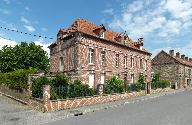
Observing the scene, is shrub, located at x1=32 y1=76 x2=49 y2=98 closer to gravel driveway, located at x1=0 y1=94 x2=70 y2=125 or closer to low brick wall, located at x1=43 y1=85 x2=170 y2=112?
gravel driveway, located at x1=0 y1=94 x2=70 y2=125

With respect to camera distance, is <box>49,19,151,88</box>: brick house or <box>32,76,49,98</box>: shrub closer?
<box>32,76,49,98</box>: shrub

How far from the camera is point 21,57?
1818 inches

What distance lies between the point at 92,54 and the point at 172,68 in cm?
3243

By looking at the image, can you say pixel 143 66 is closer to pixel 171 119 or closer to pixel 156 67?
pixel 156 67

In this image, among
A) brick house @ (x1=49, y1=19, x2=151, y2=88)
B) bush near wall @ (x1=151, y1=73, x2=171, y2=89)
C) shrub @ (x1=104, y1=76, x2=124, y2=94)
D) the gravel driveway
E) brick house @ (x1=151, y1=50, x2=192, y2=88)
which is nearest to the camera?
the gravel driveway

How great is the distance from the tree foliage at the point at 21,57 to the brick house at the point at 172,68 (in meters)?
28.4

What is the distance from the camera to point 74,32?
92.6 feet

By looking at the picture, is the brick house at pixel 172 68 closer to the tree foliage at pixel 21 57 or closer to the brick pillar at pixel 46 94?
the tree foliage at pixel 21 57

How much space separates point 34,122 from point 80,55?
14.5 metres

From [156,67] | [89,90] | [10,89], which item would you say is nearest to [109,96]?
[89,90]

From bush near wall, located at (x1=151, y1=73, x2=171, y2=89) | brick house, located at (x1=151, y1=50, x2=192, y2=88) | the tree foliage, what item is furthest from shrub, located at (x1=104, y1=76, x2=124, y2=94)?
brick house, located at (x1=151, y1=50, x2=192, y2=88)

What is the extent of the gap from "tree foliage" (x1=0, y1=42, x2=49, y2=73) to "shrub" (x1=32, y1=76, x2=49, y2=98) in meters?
27.7

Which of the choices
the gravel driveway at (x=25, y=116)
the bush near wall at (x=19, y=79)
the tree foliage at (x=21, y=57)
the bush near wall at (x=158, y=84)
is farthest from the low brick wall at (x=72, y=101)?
the tree foliage at (x=21, y=57)

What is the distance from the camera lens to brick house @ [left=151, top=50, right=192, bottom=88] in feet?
184
